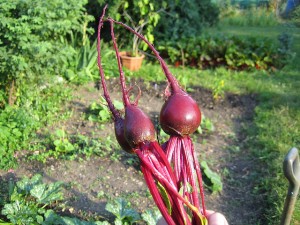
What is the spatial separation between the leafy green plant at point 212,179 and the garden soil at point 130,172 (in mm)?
47

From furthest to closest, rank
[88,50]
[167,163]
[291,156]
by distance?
1. [88,50]
2. [291,156]
3. [167,163]

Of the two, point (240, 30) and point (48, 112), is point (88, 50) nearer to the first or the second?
point (48, 112)

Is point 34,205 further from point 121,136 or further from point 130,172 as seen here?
point 121,136

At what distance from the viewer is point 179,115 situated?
3.90 ft

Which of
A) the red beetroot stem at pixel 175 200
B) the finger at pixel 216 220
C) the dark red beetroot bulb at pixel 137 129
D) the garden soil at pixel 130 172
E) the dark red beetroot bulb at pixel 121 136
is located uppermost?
the dark red beetroot bulb at pixel 137 129

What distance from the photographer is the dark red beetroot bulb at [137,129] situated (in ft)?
3.70

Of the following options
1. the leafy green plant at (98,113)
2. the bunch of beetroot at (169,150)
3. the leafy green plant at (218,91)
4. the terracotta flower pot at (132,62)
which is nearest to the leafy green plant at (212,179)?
the leafy green plant at (98,113)

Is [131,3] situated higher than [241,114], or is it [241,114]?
[131,3]

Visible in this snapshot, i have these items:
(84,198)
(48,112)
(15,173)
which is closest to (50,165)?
(15,173)

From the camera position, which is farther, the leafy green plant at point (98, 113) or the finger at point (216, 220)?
the leafy green plant at point (98, 113)

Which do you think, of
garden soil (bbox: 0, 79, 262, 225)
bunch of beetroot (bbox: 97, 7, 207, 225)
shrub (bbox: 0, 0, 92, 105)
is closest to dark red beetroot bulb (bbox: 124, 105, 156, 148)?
bunch of beetroot (bbox: 97, 7, 207, 225)

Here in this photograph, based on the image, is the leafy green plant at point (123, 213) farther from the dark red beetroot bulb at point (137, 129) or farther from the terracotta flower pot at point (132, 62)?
the terracotta flower pot at point (132, 62)

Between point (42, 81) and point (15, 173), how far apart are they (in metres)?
1.41

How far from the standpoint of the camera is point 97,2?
6.74 meters
